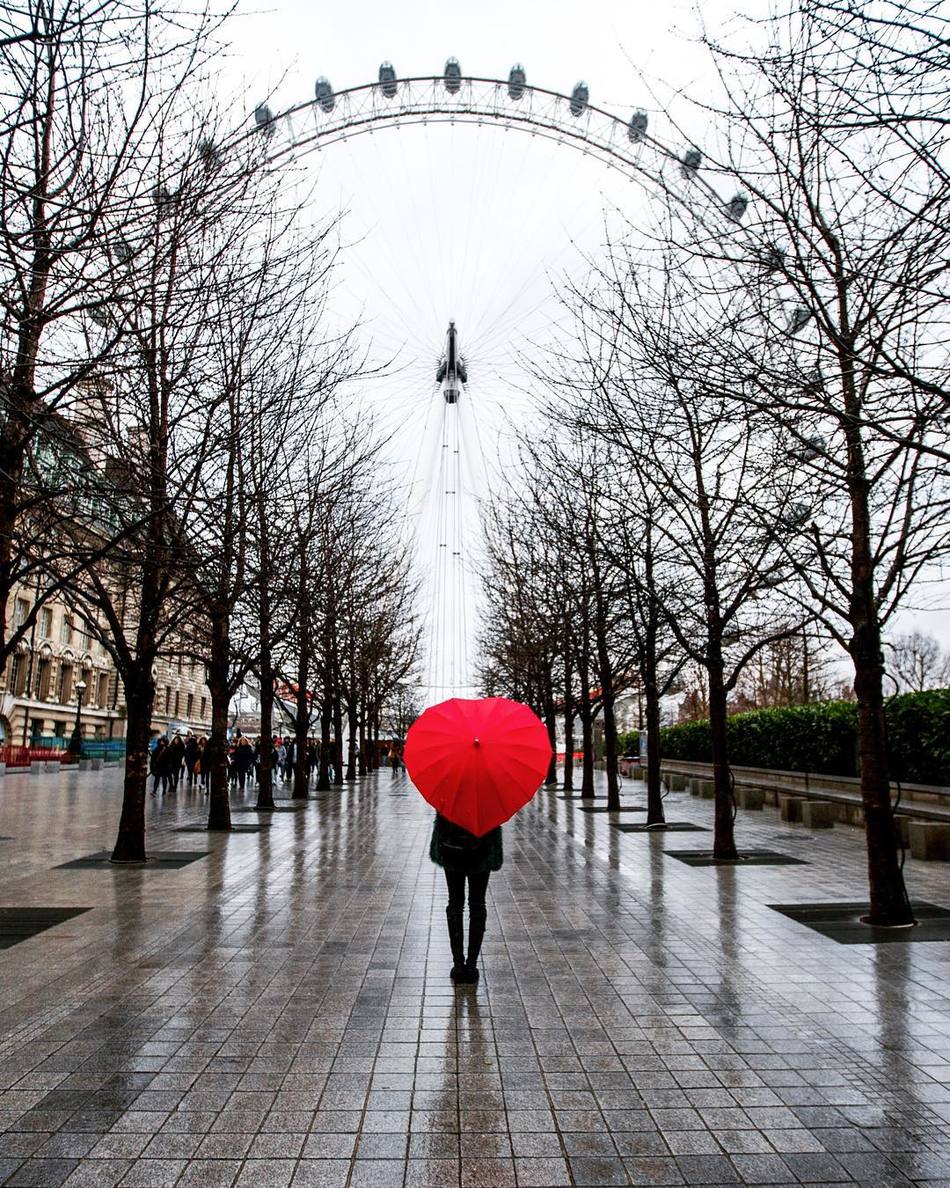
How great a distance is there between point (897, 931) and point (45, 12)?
10418 millimetres

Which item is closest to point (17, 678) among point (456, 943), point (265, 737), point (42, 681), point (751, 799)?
point (42, 681)

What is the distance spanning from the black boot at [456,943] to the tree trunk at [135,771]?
8.35m

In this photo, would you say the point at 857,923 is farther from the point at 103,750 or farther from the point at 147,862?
the point at 103,750

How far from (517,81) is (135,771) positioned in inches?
1066

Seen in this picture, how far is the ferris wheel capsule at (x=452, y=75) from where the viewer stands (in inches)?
1335

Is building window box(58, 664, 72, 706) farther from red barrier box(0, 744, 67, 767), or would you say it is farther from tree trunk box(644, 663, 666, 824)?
tree trunk box(644, 663, 666, 824)

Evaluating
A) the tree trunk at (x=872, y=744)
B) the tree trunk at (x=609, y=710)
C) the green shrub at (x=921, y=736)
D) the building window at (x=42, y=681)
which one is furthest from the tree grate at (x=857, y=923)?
the building window at (x=42, y=681)

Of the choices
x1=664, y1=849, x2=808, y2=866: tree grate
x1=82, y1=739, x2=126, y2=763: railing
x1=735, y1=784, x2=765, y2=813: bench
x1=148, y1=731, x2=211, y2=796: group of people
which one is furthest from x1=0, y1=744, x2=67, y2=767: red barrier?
x1=664, y1=849, x2=808, y2=866: tree grate

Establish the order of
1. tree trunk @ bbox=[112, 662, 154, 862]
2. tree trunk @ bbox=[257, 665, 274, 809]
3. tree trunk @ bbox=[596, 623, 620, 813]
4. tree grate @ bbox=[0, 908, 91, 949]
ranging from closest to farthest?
tree grate @ bbox=[0, 908, 91, 949] → tree trunk @ bbox=[112, 662, 154, 862] → tree trunk @ bbox=[596, 623, 620, 813] → tree trunk @ bbox=[257, 665, 274, 809]

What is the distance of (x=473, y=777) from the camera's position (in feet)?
24.7

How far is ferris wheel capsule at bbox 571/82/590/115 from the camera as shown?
32281 mm

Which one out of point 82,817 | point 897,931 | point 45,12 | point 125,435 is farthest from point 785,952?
point 82,817

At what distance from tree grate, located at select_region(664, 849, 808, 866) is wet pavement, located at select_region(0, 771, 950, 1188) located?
240cm

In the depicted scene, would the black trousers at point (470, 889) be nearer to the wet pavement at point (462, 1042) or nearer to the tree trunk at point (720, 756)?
the wet pavement at point (462, 1042)
